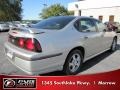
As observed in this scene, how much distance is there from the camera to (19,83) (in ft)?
6.15

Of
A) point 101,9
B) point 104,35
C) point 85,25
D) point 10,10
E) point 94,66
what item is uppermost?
point 10,10

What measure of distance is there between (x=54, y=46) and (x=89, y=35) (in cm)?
149

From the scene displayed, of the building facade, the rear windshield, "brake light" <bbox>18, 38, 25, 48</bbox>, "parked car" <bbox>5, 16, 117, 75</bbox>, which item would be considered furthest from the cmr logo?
the building facade

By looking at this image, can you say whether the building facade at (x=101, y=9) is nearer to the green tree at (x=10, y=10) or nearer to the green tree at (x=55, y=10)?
the green tree at (x=55, y=10)

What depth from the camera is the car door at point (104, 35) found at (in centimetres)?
608

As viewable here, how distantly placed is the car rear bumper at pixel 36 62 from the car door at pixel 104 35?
216cm

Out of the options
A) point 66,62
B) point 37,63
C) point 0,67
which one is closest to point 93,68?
point 66,62

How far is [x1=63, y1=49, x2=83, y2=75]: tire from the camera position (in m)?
4.56

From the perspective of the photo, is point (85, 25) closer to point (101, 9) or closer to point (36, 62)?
point (36, 62)

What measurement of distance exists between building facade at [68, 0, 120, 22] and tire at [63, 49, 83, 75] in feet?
93.9

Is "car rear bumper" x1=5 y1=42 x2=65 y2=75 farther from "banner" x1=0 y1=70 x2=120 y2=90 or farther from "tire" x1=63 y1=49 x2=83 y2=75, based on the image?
"banner" x1=0 y1=70 x2=120 y2=90

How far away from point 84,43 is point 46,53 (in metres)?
1.40

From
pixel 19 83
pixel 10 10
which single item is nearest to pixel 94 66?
pixel 19 83

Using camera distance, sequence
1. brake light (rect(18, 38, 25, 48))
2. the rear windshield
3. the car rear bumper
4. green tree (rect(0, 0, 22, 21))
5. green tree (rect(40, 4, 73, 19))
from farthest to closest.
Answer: green tree (rect(40, 4, 73, 19))
green tree (rect(0, 0, 22, 21))
the rear windshield
brake light (rect(18, 38, 25, 48))
the car rear bumper
